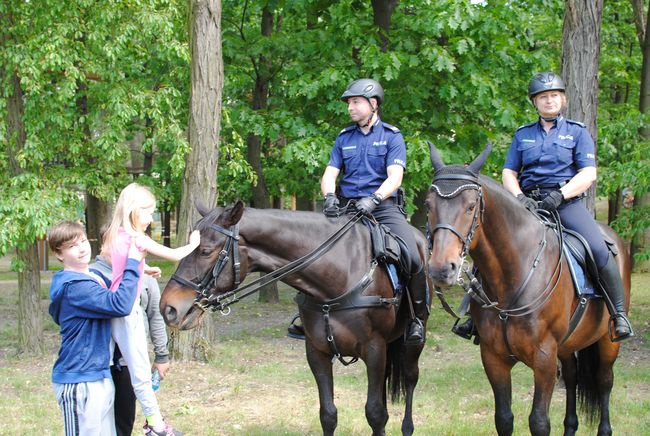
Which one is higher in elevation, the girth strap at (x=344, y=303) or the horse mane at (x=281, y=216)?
the horse mane at (x=281, y=216)

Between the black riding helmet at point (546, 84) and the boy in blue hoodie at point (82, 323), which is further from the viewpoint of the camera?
the black riding helmet at point (546, 84)

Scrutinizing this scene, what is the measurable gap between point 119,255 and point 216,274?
0.70 meters

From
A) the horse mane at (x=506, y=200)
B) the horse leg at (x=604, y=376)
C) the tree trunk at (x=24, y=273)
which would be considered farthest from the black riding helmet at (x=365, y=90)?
the tree trunk at (x=24, y=273)

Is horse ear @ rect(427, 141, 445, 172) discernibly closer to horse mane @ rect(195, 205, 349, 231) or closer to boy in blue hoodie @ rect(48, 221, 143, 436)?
horse mane @ rect(195, 205, 349, 231)

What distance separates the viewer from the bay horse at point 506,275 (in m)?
4.57

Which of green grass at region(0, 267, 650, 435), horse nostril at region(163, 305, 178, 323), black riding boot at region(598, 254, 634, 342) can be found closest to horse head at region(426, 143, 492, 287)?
black riding boot at region(598, 254, 634, 342)

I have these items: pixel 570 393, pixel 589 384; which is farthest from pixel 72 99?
pixel 589 384

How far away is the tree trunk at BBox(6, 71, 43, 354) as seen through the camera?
10359 millimetres

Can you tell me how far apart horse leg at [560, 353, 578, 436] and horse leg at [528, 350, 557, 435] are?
158 centimetres

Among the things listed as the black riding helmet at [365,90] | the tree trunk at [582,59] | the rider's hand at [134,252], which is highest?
the tree trunk at [582,59]

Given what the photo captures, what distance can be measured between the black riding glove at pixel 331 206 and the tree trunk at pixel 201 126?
4.34 meters

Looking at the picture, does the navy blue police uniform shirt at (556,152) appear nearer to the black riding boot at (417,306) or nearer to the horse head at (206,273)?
the black riding boot at (417,306)

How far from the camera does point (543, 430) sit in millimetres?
5191

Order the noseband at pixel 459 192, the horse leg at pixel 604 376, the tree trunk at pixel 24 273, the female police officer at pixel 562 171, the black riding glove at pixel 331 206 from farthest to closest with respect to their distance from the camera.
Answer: the tree trunk at pixel 24 273 → the horse leg at pixel 604 376 → the female police officer at pixel 562 171 → the black riding glove at pixel 331 206 → the noseband at pixel 459 192
